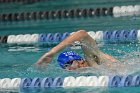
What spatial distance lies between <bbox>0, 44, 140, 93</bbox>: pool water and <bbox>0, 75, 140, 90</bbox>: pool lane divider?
7 centimetres

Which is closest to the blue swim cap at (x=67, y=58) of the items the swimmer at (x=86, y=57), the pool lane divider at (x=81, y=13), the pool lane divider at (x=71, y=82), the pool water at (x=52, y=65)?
the swimmer at (x=86, y=57)

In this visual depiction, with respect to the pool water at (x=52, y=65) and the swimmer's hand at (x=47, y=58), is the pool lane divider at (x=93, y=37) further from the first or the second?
the swimmer's hand at (x=47, y=58)

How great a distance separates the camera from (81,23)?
8.45m

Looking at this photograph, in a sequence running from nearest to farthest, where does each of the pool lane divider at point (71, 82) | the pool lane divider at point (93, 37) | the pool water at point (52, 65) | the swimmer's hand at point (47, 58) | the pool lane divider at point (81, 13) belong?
the pool lane divider at point (71, 82)
the swimmer's hand at point (47, 58)
the pool water at point (52, 65)
the pool lane divider at point (93, 37)
the pool lane divider at point (81, 13)

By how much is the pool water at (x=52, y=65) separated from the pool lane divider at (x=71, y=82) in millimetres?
67

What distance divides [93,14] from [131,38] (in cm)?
221

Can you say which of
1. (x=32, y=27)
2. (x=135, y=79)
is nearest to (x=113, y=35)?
(x=32, y=27)

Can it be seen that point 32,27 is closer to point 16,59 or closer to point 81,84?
point 16,59

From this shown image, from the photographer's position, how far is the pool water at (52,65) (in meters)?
4.75

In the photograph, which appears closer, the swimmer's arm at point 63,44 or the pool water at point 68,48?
the swimmer's arm at point 63,44

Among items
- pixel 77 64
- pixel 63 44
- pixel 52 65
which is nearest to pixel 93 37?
pixel 52 65

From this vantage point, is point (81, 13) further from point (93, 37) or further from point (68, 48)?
point (68, 48)

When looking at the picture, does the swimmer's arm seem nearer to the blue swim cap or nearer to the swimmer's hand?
the swimmer's hand

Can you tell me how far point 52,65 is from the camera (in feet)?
17.5
